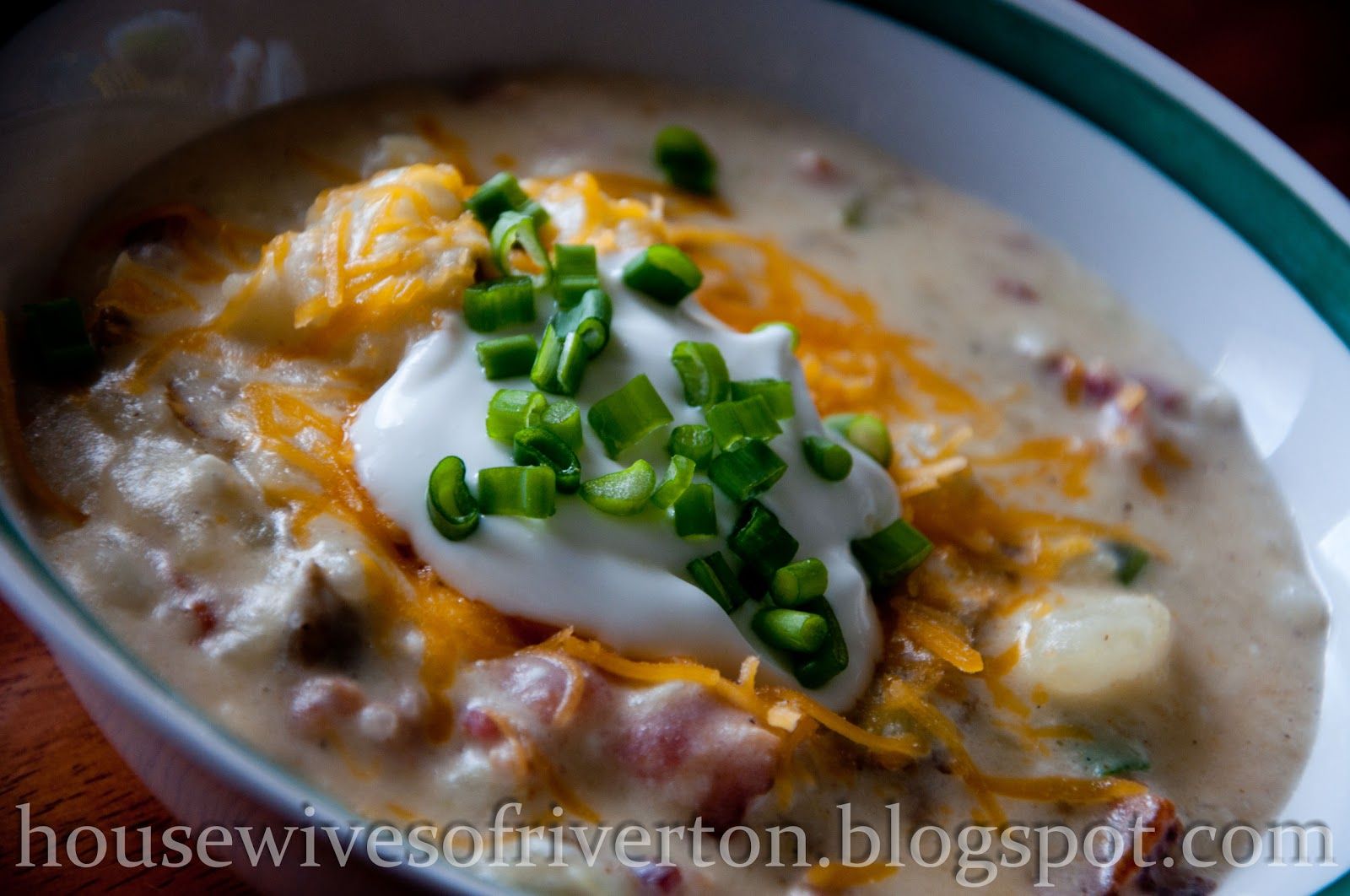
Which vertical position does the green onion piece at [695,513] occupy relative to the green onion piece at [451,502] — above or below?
above

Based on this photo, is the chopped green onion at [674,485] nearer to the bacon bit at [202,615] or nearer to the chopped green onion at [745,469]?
the chopped green onion at [745,469]

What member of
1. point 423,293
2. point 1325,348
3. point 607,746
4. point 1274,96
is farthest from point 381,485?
point 1274,96

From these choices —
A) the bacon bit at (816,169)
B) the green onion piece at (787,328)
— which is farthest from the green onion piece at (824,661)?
the bacon bit at (816,169)

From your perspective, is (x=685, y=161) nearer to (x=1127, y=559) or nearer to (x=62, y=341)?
(x=1127, y=559)

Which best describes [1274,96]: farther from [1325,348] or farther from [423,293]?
[423,293]

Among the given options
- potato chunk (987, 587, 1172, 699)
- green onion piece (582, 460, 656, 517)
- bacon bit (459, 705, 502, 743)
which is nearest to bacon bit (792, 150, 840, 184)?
potato chunk (987, 587, 1172, 699)

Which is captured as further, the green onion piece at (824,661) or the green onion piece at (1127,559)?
the green onion piece at (1127,559)
